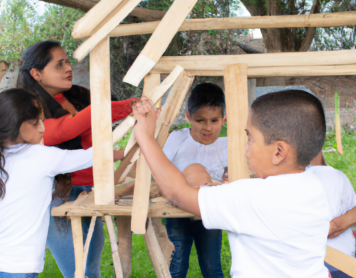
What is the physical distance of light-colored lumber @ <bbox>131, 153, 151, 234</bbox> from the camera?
127 cm

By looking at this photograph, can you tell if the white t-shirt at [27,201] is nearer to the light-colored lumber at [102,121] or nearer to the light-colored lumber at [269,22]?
the light-colored lumber at [102,121]

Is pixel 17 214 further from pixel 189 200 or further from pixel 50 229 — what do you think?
pixel 189 200

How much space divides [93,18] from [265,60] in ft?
2.09

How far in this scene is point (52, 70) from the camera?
1878 millimetres

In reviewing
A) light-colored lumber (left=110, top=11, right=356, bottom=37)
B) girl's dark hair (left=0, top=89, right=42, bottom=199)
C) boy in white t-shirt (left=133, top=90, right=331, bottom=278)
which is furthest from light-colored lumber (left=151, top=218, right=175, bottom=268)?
light-colored lumber (left=110, top=11, right=356, bottom=37)

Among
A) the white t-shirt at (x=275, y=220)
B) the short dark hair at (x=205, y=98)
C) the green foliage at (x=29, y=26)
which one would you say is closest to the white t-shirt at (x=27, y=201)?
the white t-shirt at (x=275, y=220)

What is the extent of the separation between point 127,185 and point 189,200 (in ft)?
2.11

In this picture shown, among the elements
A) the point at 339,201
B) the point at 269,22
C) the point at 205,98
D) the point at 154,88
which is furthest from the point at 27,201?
the point at 269,22

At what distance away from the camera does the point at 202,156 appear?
208cm

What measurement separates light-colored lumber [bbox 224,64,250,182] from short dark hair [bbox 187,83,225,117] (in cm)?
75

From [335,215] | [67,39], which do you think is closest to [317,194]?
[335,215]

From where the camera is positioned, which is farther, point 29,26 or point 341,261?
point 29,26

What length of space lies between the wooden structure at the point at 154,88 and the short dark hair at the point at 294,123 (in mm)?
272

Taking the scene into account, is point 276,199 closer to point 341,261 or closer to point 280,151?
point 280,151
